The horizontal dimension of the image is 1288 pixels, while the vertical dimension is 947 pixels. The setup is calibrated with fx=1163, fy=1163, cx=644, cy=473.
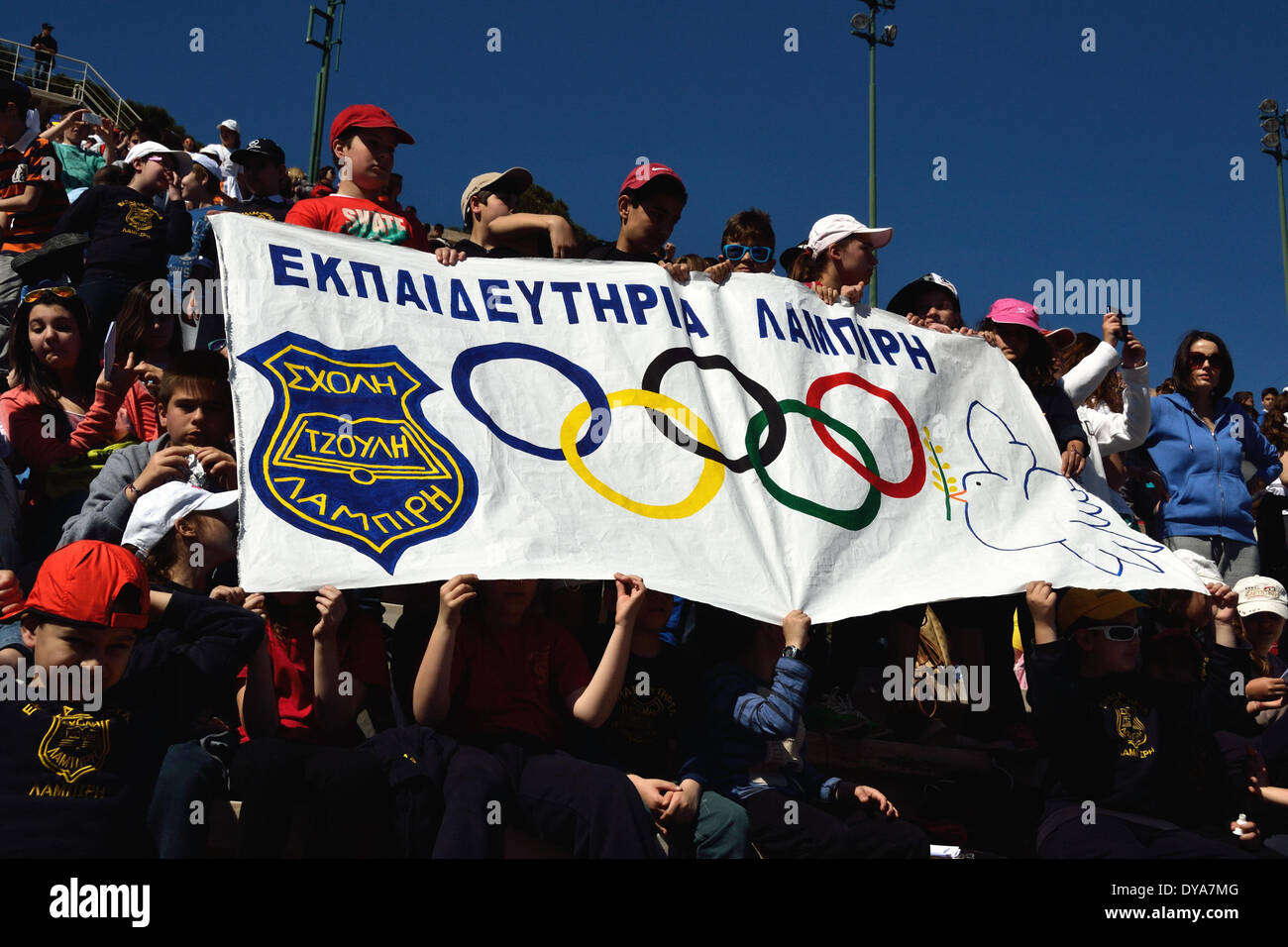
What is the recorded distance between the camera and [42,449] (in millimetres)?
4949

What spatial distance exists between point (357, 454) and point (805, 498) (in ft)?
5.93

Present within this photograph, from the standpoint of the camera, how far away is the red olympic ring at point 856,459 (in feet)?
16.4

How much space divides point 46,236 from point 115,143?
21.7 ft

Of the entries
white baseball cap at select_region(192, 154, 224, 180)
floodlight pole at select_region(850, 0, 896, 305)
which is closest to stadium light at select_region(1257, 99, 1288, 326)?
floodlight pole at select_region(850, 0, 896, 305)

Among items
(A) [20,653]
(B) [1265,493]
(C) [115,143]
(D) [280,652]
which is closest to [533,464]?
(D) [280,652]

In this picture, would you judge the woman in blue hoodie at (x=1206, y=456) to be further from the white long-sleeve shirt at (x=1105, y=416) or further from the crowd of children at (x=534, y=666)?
the white long-sleeve shirt at (x=1105, y=416)

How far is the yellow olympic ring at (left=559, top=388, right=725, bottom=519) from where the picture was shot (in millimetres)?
4406

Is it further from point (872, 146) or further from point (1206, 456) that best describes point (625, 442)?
point (872, 146)

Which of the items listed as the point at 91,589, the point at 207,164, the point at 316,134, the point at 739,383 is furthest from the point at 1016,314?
the point at 316,134

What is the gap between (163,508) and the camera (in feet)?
13.7

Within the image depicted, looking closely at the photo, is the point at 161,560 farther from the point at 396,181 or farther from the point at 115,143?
the point at 115,143

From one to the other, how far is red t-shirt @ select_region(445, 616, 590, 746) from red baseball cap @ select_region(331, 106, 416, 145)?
256 cm

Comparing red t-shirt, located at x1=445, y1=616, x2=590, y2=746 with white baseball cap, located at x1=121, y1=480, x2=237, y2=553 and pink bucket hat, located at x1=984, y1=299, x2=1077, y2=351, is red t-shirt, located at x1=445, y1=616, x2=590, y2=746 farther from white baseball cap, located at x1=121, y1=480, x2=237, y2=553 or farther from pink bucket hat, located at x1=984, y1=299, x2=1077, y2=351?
pink bucket hat, located at x1=984, y1=299, x2=1077, y2=351

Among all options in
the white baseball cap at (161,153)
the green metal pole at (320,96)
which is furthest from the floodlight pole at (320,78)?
the white baseball cap at (161,153)
